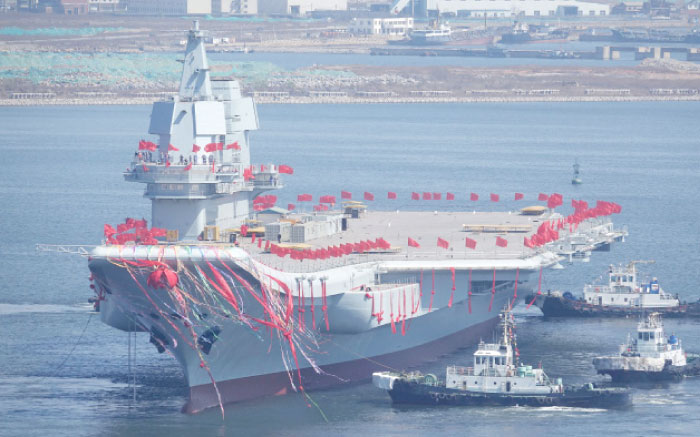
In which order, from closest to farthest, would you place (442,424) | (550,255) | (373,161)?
(442,424)
(550,255)
(373,161)

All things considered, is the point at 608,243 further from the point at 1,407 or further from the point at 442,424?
the point at 1,407

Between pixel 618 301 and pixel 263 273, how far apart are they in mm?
26275

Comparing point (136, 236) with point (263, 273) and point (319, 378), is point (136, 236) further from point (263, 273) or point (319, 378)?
point (319, 378)

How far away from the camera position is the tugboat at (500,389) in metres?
61.3

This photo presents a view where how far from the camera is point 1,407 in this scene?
61688 mm

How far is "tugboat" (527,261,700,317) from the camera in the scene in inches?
3152

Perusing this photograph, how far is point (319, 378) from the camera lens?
65.4 meters

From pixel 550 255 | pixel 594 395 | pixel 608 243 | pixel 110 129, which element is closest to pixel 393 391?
pixel 594 395

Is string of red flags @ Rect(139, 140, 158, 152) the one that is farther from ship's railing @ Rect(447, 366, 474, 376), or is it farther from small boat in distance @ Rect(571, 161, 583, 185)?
small boat in distance @ Rect(571, 161, 583, 185)

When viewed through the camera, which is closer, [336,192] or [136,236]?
[136,236]

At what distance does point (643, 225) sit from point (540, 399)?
1836 inches

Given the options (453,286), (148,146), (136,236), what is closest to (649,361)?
(453,286)

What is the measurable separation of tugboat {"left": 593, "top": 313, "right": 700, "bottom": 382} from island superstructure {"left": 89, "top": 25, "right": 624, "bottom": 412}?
519 centimetres

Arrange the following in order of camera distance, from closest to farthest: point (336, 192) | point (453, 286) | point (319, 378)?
point (319, 378) < point (453, 286) < point (336, 192)
